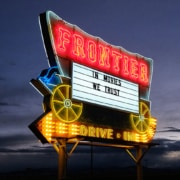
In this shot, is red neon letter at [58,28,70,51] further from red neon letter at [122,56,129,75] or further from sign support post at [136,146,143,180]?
sign support post at [136,146,143,180]

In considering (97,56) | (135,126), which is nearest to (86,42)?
(97,56)

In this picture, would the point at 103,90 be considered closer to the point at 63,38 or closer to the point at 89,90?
the point at 89,90

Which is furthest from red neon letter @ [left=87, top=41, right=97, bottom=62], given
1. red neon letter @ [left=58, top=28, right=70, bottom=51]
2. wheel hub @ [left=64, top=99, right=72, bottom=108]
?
wheel hub @ [left=64, top=99, right=72, bottom=108]

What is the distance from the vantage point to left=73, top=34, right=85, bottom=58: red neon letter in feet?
65.4

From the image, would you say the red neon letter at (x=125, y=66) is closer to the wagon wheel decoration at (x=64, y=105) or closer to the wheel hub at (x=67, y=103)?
the wagon wheel decoration at (x=64, y=105)

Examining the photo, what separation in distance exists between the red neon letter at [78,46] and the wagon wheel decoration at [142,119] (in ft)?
16.7

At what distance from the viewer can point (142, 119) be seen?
2300 cm

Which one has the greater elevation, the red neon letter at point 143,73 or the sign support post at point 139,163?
the red neon letter at point 143,73

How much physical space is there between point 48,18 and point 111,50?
5022 mm

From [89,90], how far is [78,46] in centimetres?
242

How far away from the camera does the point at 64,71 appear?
62.4ft

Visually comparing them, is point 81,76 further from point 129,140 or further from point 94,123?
point 129,140

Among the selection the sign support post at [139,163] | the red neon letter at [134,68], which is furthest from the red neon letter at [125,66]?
the sign support post at [139,163]

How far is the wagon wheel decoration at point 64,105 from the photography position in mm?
18000
